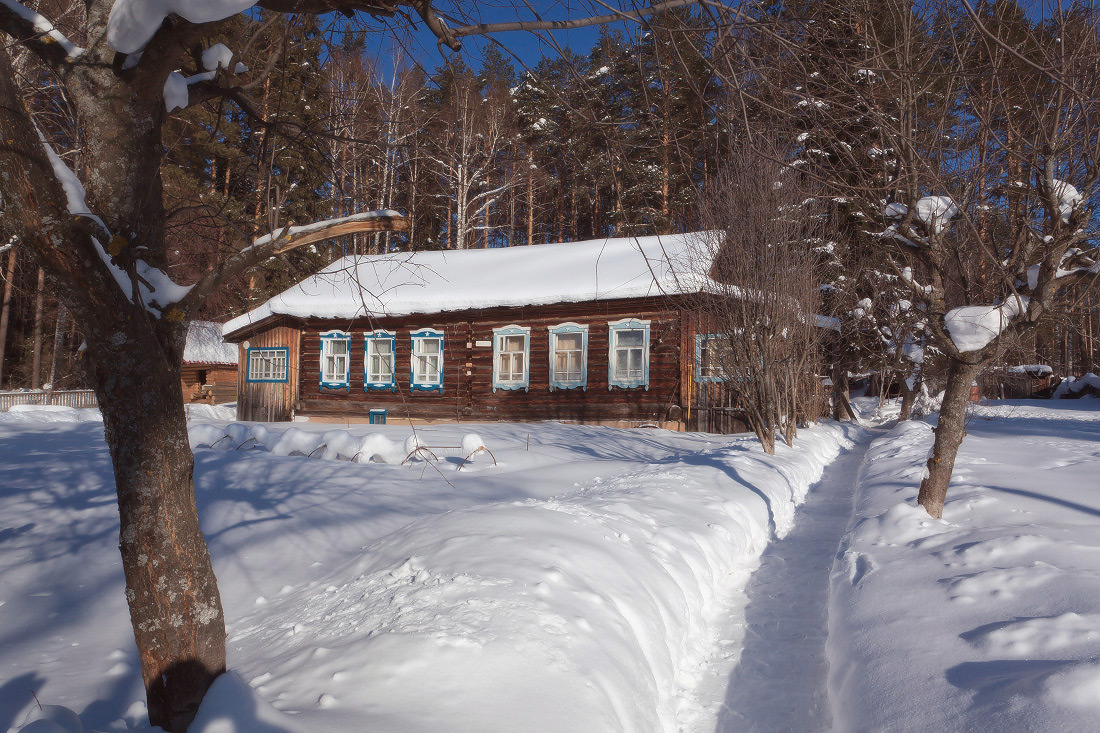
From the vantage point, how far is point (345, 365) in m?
20.9

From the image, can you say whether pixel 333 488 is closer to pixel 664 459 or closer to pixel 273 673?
pixel 273 673

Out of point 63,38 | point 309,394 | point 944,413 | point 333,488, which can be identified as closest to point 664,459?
point 944,413

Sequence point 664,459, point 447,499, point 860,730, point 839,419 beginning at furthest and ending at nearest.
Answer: point 839,419
point 664,459
point 447,499
point 860,730

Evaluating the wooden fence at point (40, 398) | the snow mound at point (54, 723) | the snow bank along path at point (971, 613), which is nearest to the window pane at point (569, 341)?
the snow bank along path at point (971, 613)

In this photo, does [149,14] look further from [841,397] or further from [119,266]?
[841,397]

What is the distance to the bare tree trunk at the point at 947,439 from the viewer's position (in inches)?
274

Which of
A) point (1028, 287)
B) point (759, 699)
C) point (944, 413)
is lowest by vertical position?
point (759, 699)

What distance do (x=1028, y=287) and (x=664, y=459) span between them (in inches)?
233

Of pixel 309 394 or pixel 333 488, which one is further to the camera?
pixel 309 394

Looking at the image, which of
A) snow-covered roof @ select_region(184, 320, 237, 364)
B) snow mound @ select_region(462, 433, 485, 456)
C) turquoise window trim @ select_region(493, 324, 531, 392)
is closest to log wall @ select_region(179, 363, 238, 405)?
snow-covered roof @ select_region(184, 320, 237, 364)

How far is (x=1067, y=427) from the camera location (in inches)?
714

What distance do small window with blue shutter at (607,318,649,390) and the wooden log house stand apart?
4 centimetres

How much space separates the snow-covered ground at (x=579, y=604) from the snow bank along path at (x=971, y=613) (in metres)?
0.02

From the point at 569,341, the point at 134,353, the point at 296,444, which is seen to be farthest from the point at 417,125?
the point at 569,341
